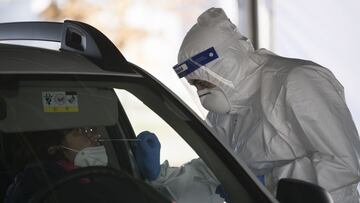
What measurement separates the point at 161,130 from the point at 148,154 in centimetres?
10

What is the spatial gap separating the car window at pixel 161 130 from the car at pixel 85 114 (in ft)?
0.09

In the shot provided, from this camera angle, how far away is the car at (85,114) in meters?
1.74

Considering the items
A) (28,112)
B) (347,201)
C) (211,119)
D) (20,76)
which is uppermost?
(20,76)

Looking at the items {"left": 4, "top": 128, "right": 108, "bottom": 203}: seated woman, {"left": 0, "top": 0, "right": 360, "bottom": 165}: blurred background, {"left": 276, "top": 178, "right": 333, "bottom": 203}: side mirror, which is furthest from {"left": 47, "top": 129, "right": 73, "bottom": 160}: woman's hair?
{"left": 0, "top": 0, "right": 360, "bottom": 165}: blurred background

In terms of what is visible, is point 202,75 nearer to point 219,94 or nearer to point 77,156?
point 219,94

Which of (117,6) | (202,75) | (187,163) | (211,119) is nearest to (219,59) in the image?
(202,75)

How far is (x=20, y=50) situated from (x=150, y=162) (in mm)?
572

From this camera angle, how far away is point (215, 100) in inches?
108

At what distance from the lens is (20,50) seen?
1919mm

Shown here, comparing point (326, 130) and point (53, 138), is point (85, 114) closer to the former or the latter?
point (53, 138)

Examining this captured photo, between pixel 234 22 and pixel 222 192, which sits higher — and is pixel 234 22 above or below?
above

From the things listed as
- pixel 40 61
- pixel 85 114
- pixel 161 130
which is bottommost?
pixel 161 130

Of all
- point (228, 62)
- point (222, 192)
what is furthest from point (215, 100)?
point (222, 192)

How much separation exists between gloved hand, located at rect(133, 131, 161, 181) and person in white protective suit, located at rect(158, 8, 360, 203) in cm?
4
